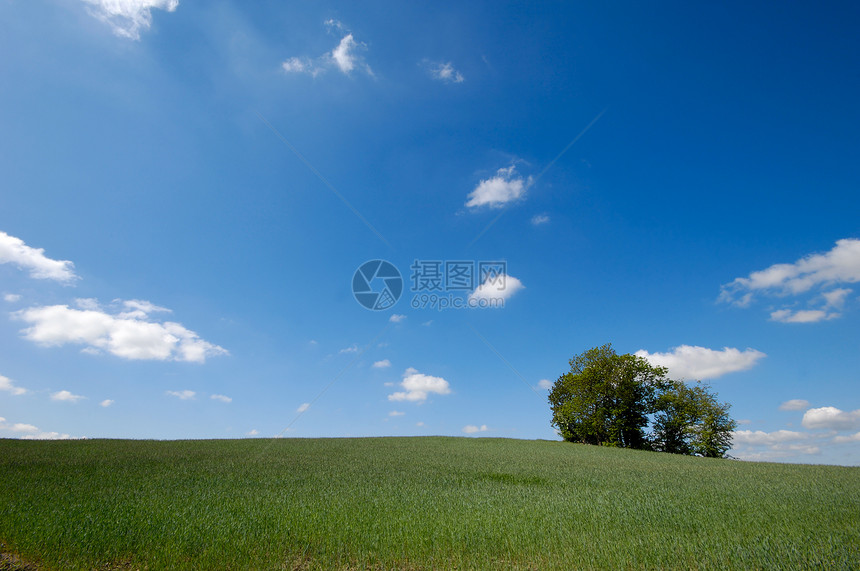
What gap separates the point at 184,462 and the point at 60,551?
47.2 feet

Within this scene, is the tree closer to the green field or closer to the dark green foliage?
the dark green foliage

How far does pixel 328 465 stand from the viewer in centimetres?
2027

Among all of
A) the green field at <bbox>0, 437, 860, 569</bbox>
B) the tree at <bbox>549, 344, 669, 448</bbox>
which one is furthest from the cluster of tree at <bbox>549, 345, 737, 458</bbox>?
the green field at <bbox>0, 437, 860, 569</bbox>

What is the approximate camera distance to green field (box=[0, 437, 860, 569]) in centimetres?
706

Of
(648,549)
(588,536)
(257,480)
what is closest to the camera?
(648,549)

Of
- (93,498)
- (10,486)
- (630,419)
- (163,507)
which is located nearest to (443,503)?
(163,507)

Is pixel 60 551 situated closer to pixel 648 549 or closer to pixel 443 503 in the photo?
pixel 443 503

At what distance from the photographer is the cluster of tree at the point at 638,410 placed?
41031 millimetres

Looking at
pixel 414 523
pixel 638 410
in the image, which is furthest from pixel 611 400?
pixel 414 523

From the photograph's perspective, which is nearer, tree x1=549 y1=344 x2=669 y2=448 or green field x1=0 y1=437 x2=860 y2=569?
green field x1=0 y1=437 x2=860 y2=569

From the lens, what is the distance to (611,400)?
41750 mm

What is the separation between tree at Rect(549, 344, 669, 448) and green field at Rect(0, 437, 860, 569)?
87.8ft

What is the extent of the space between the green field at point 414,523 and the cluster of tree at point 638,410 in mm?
26887

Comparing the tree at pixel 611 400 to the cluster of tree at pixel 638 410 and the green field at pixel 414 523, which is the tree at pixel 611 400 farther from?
the green field at pixel 414 523
